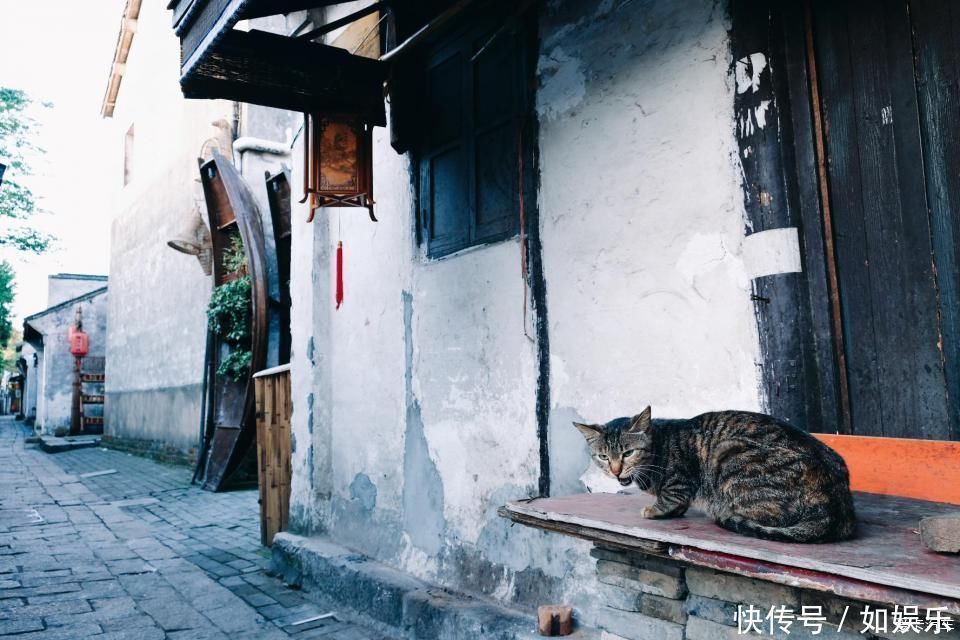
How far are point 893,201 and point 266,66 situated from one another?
3.63 m

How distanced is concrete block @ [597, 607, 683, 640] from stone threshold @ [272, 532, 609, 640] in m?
0.82

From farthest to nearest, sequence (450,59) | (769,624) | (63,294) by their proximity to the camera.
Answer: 1. (63,294)
2. (450,59)
3. (769,624)

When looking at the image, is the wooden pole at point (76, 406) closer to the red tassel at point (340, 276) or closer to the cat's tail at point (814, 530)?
the red tassel at point (340, 276)

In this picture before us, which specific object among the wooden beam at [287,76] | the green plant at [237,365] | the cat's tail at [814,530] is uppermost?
the wooden beam at [287,76]

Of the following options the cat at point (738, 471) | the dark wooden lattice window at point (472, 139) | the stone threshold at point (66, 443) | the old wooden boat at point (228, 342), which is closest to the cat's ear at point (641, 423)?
the cat at point (738, 471)

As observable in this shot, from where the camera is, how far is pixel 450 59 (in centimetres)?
482

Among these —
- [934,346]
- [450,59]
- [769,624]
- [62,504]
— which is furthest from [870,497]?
[62,504]

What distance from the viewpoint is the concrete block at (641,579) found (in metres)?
2.32

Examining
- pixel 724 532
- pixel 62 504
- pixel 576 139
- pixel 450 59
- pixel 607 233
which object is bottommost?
pixel 62 504

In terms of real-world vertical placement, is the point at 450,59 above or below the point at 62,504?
above

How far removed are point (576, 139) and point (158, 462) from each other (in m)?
13.5

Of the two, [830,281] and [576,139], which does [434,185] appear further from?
[830,281]

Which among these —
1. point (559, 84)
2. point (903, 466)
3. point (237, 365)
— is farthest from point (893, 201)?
point (237, 365)

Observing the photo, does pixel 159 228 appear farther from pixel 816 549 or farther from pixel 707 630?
pixel 816 549
